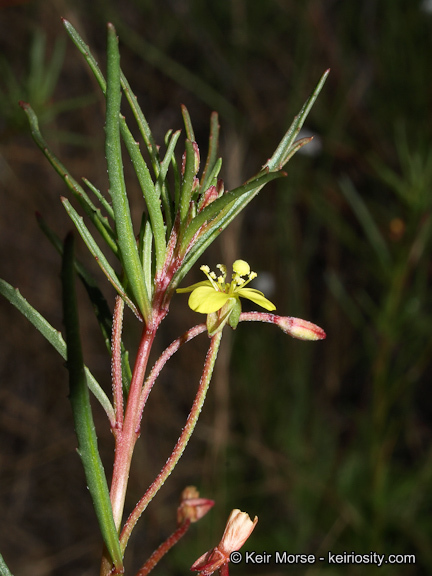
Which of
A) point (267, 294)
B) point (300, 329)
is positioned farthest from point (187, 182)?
point (267, 294)

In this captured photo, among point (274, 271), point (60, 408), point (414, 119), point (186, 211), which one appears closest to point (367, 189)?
point (414, 119)

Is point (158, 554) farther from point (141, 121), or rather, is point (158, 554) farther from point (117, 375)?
point (141, 121)

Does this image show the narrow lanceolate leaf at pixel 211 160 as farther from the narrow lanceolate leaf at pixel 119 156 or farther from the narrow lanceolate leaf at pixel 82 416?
the narrow lanceolate leaf at pixel 82 416

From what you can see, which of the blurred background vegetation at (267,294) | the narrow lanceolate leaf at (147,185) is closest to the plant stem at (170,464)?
the narrow lanceolate leaf at (147,185)

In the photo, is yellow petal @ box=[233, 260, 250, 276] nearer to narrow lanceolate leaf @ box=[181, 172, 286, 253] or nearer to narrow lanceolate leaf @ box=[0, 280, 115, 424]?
narrow lanceolate leaf @ box=[181, 172, 286, 253]

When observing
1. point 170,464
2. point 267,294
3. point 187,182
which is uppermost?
point 187,182

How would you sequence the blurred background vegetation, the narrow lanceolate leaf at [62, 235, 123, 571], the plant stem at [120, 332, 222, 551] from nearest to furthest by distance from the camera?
the narrow lanceolate leaf at [62, 235, 123, 571] → the plant stem at [120, 332, 222, 551] → the blurred background vegetation

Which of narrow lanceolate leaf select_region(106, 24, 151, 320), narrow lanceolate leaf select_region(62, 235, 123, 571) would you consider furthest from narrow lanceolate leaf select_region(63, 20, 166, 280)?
narrow lanceolate leaf select_region(62, 235, 123, 571)
